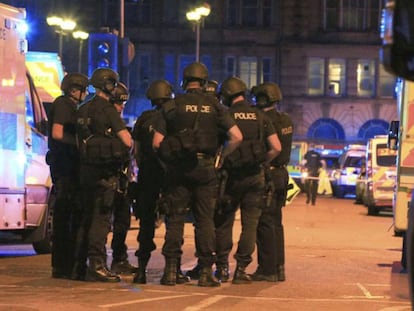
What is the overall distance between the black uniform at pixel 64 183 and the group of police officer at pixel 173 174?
10 mm

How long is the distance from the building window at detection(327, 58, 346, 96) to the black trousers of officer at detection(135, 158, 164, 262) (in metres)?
44.0

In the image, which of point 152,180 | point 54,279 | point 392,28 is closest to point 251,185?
point 152,180

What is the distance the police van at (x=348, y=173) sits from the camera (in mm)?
36750

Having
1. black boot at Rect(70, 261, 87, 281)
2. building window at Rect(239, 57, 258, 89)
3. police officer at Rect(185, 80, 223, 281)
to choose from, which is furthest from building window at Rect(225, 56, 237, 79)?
black boot at Rect(70, 261, 87, 281)

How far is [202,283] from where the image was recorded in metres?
8.92

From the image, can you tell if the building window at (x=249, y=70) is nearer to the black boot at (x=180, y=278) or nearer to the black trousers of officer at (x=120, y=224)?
the black trousers of officer at (x=120, y=224)

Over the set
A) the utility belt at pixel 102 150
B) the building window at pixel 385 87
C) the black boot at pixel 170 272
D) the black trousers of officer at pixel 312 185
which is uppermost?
the building window at pixel 385 87

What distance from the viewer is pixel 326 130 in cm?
5328

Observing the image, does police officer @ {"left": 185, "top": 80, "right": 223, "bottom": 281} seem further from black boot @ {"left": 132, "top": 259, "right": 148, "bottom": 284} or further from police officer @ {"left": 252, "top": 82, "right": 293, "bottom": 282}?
black boot @ {"left": 132, "top": 259, "right": 148, "bottom": 284}

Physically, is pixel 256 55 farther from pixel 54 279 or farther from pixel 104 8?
pixel 54 279

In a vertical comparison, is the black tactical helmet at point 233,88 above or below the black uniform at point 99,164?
above

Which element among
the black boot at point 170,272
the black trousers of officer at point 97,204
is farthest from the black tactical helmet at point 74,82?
the black boot at point 170,272

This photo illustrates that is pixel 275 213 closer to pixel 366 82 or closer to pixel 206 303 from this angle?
pixel 206 303

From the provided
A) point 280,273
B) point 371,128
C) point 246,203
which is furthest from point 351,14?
point 246,203
